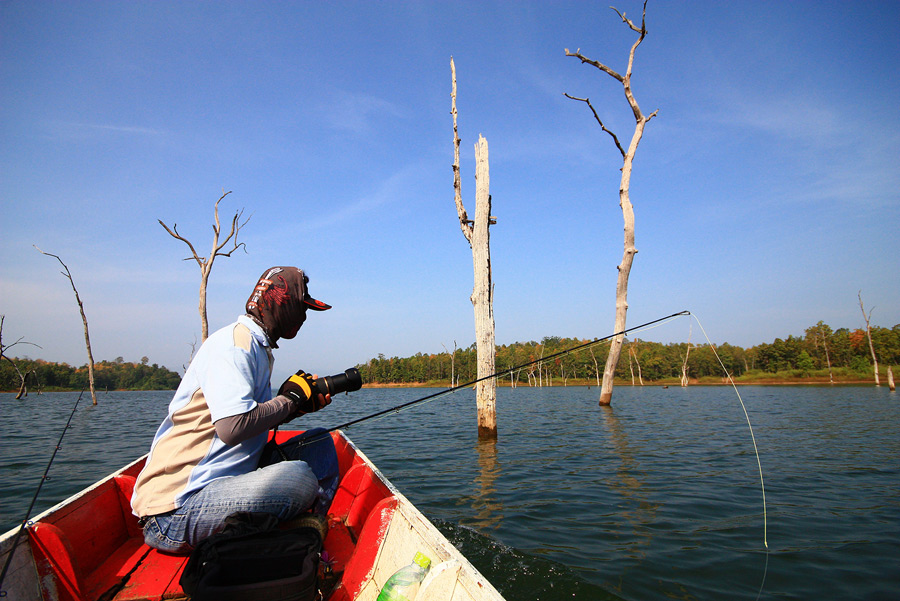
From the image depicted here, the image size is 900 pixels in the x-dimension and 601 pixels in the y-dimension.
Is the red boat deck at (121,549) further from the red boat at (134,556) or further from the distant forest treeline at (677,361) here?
the distant forest treeline at (677,361)

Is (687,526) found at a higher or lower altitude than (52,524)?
lower

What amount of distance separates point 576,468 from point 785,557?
3.90m

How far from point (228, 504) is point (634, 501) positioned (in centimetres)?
528

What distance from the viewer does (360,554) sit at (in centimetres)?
295

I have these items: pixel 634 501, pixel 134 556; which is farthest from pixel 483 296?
pixel 134 556

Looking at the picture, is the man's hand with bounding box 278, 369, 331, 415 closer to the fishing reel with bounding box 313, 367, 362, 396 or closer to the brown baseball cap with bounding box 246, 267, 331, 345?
the fishing reel with bounding box 313, 367, 362, 396

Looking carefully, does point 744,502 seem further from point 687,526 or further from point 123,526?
point 123,526

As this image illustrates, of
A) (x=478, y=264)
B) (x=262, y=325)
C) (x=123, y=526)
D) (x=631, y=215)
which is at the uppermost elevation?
(x=631, y=215)

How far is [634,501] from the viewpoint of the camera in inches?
231

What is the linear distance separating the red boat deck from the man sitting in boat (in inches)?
20.4

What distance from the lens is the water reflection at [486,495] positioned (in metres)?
5.15

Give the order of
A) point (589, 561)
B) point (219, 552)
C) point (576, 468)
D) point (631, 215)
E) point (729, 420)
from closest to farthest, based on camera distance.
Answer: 1. point (219, 552)
2. point (589, 561)
3. point (576, 468)
4. point (729, 420)
5. point (631, 215)

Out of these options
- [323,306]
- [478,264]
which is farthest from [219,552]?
[478,264]

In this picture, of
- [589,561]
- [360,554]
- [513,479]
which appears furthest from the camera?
[513,479]
